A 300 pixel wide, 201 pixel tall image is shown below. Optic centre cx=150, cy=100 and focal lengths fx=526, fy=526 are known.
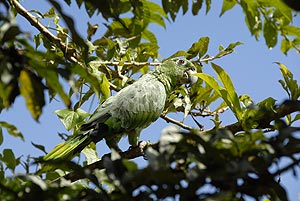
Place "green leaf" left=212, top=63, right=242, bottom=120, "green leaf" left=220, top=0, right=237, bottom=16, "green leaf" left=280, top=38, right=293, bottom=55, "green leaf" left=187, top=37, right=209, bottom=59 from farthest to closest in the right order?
"green leaf" left=187, top=37, right=209, bottom=59, "green leaf" left=212, top=63, right=242, bottom=120, "green leaf" left=280, top=38, right=293, bottom=55, "green leaf" left=220, top=0, right=237, bottom=16

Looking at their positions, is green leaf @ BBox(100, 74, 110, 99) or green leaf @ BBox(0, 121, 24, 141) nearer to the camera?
green leaf @ BBox(0, 121, 24, 141)

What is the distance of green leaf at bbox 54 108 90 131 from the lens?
2.91 metres

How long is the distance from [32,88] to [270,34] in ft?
4.84

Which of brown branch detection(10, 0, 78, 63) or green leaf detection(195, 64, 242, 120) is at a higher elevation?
brown branch detection(10, 0, 78, 63)

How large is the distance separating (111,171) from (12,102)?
0.94 ft

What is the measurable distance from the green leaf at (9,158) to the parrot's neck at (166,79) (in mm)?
2063

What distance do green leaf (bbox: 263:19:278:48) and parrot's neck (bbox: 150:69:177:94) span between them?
5.80 feet

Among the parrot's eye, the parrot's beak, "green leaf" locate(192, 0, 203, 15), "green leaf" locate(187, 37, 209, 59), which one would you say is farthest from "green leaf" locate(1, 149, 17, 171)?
the parrot's eye

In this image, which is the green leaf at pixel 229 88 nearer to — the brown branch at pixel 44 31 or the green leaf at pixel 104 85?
the green leaf at pixel 104 85

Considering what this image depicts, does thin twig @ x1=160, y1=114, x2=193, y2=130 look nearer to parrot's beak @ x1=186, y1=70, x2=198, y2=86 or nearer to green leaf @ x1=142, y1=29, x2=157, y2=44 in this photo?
parrot's beak @ x1=186, y1=70, x2=198, y2=86

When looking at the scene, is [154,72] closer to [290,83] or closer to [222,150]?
[290,83]

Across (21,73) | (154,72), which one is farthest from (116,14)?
(154,72)

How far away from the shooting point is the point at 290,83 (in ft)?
8.61

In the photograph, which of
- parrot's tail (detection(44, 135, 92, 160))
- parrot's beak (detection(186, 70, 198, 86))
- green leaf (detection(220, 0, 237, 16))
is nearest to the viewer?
green leaf (detection(220, 0, 237, 16))
